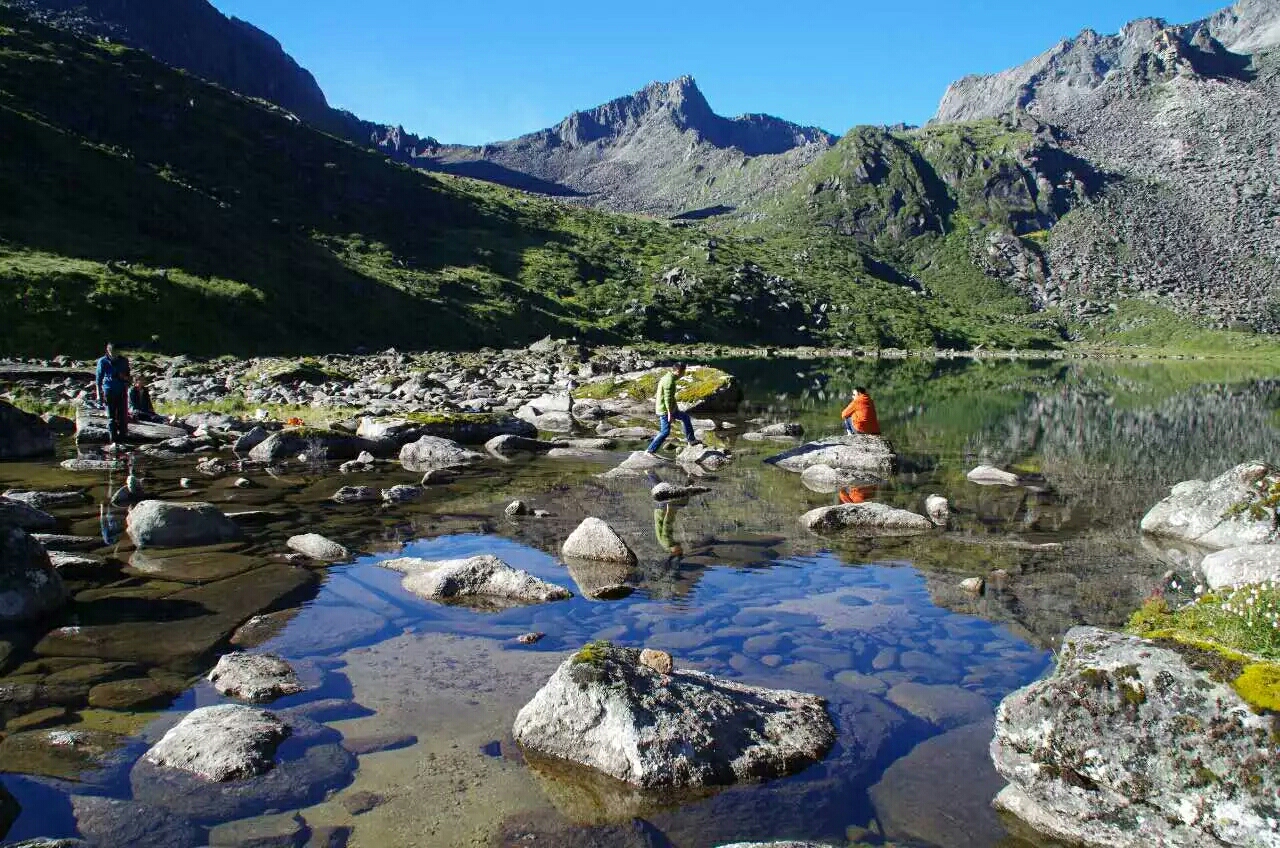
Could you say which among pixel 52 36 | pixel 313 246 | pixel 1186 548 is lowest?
pixel 1186 548

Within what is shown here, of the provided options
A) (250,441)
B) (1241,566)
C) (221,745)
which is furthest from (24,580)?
(1241,566)

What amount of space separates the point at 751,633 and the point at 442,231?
146 metres

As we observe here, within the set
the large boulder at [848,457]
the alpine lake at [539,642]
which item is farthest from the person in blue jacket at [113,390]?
the large boulder at [848,457]

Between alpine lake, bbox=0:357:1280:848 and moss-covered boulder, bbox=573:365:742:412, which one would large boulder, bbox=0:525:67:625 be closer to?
alpine lake, bbox=0:357:1280:848

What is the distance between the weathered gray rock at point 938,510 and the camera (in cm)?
1717

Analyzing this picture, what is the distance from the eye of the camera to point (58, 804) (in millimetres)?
6012

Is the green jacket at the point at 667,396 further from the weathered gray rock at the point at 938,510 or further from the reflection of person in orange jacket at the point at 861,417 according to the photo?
the weathered gray rock at the point at 938,510

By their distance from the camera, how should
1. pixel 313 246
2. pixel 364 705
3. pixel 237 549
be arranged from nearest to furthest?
pixel 364 705
pixel 237 549
pixel 313 246

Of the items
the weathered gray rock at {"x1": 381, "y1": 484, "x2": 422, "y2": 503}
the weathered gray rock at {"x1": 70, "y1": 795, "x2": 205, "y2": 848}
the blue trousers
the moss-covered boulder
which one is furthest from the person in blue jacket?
the moss-covered boulder

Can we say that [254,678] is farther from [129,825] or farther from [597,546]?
[597,546]

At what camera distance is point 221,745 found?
265 inches

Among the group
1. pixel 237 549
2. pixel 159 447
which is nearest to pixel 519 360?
pixel 159 447

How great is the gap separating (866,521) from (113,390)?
2095cm

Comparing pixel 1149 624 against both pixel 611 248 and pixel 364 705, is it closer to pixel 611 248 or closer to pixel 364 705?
pixel 364 705
